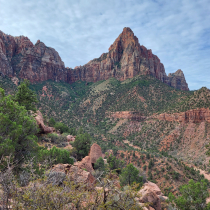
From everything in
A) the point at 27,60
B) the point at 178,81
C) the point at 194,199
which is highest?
the point at 27,60

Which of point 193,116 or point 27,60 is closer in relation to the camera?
point 193,116

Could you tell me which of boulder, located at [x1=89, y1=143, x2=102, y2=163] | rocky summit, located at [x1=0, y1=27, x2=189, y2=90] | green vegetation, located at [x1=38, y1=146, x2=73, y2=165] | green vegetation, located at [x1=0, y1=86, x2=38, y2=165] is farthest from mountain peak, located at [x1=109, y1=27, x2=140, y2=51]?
green vegetation, located at [x1=0, y1=86, x2=38, y2=165]

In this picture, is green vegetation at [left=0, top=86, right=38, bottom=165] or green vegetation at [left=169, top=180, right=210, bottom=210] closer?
green vegetation at [left=0, top=86, right=38, bottom=165]

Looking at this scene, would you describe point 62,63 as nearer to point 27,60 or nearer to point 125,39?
point 27,60

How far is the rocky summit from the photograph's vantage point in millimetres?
90812

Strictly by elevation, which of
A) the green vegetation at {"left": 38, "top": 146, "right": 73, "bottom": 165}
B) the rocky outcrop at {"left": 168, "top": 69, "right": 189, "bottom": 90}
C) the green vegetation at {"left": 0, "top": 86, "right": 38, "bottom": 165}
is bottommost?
the green vegetation at {"left": 38, "top": 146, "right": 73, "bottom": 165}

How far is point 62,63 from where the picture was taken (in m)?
129

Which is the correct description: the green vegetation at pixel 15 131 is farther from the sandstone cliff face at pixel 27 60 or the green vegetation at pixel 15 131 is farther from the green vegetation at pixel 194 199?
the sandstone cliff face at pixel 27 60

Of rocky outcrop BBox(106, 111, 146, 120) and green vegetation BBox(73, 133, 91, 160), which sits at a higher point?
rocky outcrop BBox(106, 111, 146, 120)

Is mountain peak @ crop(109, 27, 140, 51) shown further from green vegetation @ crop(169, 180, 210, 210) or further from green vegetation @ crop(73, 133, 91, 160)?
green vegetation @ crop(169, 180, 210, 210)

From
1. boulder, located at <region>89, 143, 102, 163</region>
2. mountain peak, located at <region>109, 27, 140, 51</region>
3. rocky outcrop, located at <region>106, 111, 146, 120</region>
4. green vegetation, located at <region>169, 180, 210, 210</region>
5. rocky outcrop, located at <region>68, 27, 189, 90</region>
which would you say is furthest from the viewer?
mountain peak, located at <region>109, 27, 140, 51</region>

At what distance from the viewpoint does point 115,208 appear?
4609 mm

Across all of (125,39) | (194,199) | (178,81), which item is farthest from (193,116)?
(178,81)

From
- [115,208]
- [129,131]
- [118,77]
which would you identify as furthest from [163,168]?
[118,77]
